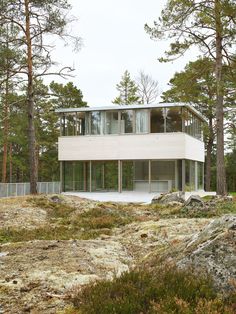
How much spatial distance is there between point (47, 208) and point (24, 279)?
795cm

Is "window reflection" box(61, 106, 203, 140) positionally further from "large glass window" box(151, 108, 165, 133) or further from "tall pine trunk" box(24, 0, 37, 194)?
"tall pine trunk" box(24, 0, 37, 194)

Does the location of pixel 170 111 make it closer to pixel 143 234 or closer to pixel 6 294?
pixel 143 234

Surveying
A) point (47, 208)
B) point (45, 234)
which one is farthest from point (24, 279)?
point (47, 208)

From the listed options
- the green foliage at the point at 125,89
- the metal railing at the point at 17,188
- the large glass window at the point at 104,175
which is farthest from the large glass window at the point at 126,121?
the green foliage at the point at 125,89

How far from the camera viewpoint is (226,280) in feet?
10.9

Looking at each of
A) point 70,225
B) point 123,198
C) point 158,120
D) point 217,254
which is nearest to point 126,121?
point 158,120

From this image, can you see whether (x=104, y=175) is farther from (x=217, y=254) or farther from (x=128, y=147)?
(x=217, y=254)

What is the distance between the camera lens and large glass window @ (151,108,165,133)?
2345 centimetres

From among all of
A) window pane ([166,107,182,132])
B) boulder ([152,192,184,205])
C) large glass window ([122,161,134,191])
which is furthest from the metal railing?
boulder ([152,192,184,205])

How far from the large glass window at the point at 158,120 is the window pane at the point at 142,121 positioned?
0.36 m

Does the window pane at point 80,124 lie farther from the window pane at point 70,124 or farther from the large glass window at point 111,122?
the large glass window at point 111,122

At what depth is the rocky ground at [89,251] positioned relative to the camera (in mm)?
3619

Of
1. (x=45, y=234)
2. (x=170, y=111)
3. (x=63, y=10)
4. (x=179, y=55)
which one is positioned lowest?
(x=45, y=234)

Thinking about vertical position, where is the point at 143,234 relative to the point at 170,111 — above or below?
below
